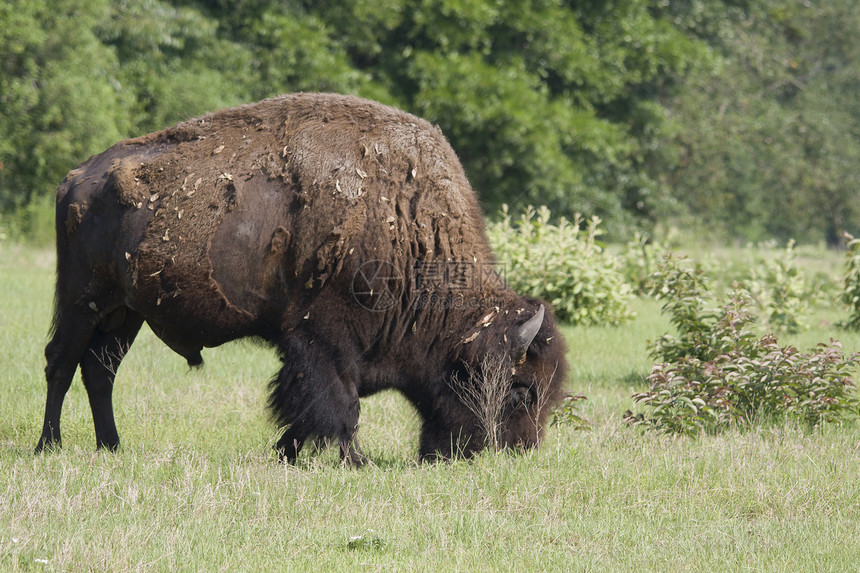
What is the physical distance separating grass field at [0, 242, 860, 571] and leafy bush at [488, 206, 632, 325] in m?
6.04

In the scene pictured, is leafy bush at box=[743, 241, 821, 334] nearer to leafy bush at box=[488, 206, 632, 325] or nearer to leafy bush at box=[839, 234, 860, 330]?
leafy bush at box=[839, 234, 860, 330]

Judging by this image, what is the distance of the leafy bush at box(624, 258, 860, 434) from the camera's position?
6.84 meters

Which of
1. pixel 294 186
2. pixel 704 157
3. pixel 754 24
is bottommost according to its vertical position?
pixel 704 157

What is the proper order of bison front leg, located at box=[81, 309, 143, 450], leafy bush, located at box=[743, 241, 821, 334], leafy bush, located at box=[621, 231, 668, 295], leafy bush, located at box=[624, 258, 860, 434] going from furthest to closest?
leafy bush, located at box=[621, 231, 668, 295] → leafy bush, located at box=[743, 241, 821, 334] → leafy bush, located at box=[624, 258, 860, 434] → bison front leg, located at box=[81, 309, 143, 450]

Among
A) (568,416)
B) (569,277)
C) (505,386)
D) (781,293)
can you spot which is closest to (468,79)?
(569,277)

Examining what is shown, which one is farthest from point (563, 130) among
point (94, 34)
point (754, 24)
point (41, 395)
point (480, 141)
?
point (41, 395)

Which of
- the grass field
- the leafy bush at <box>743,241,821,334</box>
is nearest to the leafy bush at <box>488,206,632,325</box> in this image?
the leafy bush at <box>743,241,821,334</box>

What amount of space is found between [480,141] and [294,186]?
1938 centimetres

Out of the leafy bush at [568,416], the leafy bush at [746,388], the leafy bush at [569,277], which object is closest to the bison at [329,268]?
the leafy bush at [568,416]

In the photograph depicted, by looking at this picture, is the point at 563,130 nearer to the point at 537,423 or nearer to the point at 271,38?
the point at 271,38

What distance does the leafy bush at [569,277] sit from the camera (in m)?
13.1

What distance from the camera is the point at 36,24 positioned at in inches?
773

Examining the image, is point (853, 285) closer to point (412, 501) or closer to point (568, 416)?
point (568, 416)

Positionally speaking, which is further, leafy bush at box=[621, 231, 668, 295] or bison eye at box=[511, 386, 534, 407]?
leafy bush at box=[621, 231, 668, 295]
